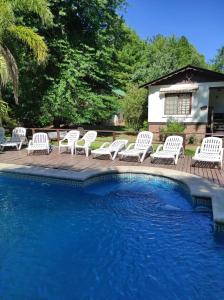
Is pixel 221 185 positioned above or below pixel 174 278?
above

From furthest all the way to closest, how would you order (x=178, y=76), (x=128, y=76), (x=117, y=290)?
(x=128, y=76) < (x=178, y=76) < (x=117, y=290)

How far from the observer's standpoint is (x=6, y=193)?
799 cm

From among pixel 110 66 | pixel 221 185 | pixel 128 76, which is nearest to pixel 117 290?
pixel 221 185

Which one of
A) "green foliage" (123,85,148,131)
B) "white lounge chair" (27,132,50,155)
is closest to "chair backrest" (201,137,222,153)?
"white lounge chair" (27,132,50,155)

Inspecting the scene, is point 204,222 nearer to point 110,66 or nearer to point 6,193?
point 6,193

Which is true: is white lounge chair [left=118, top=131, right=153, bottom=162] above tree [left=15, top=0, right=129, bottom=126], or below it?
below

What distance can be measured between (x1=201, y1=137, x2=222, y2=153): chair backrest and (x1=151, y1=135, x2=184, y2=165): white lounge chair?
2.89 ft

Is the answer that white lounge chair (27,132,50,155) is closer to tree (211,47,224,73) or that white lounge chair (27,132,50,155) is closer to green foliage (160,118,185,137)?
green foliage (160,118,185,137)

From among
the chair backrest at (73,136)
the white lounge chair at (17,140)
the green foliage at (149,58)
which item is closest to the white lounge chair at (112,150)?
the chair backrest at (73,136)

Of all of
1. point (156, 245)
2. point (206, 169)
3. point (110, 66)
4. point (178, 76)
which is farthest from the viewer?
point (110, 66)

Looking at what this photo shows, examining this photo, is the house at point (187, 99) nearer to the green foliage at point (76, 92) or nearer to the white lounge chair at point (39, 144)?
the green foliage at point (76, 92)

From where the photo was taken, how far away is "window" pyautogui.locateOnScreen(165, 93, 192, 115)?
55.2 ft

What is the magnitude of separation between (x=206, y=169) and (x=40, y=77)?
1213 centimetres

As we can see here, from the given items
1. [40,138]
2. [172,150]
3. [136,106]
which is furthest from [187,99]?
[40,138]
